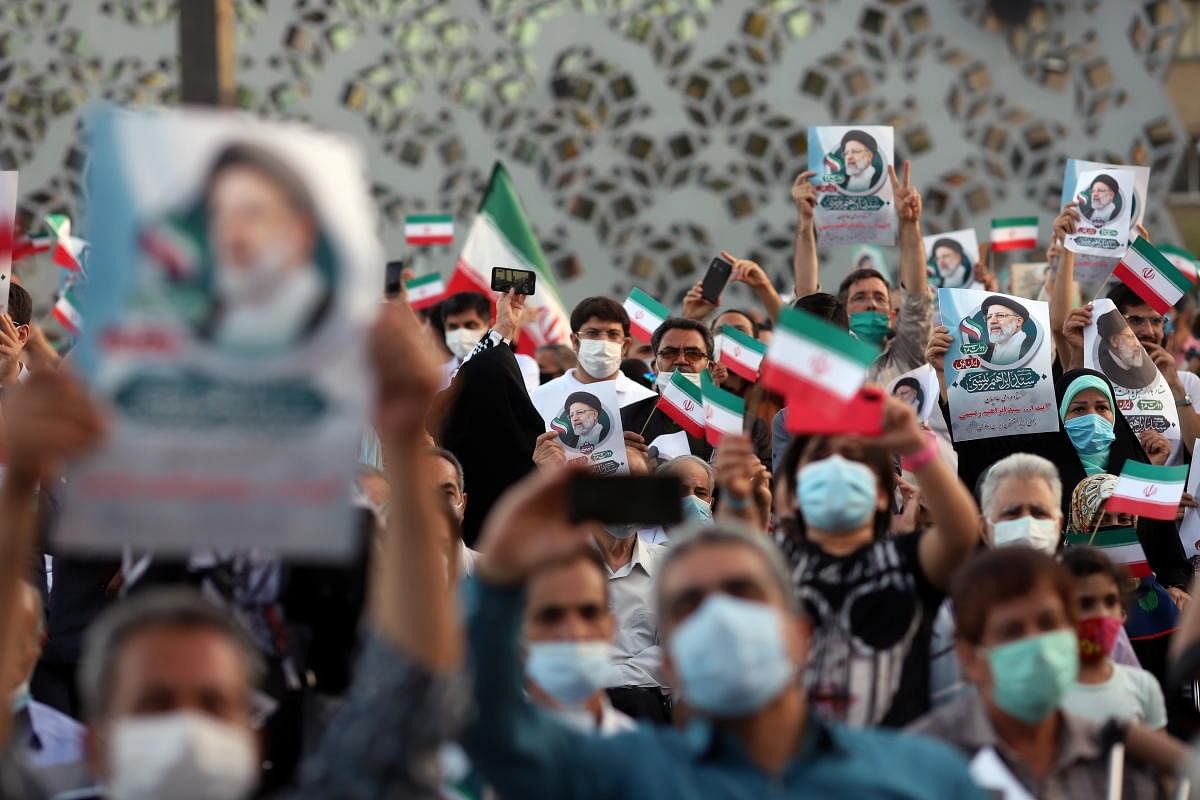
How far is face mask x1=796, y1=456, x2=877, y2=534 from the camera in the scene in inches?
178

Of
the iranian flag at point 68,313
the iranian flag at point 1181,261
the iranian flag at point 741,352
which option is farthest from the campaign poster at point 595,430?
the iranian flag at point 1181,261

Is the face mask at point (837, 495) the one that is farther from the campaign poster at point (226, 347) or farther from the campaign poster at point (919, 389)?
the campaign poster at point (919, 389)

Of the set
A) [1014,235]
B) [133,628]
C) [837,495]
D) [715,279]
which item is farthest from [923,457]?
[1014,235]

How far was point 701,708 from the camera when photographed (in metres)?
3.43

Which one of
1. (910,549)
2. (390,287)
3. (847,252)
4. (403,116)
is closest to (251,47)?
(403,116)

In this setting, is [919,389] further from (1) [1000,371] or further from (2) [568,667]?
(2) [568,667]

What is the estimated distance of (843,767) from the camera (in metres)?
3.46

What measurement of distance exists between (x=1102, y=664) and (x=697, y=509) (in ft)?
7.09

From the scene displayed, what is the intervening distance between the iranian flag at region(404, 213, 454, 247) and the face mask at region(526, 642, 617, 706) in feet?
30.6

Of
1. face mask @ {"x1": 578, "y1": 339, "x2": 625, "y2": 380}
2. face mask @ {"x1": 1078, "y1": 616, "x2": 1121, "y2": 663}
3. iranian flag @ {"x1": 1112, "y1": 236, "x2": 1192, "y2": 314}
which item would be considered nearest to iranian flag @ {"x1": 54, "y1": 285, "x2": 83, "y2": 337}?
face mask @ {"x1": 578, "y1": 339, "x2": 625, "y2": 380}

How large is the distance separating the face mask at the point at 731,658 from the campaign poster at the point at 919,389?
3.99 metres

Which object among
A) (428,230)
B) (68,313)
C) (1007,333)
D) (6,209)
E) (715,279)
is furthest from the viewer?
(428,230)

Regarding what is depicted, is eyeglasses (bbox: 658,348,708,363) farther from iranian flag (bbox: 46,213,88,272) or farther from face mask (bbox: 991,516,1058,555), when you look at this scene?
iranian flag (bbox: 46,213,88,272)

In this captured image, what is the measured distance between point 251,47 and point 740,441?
18.9m
